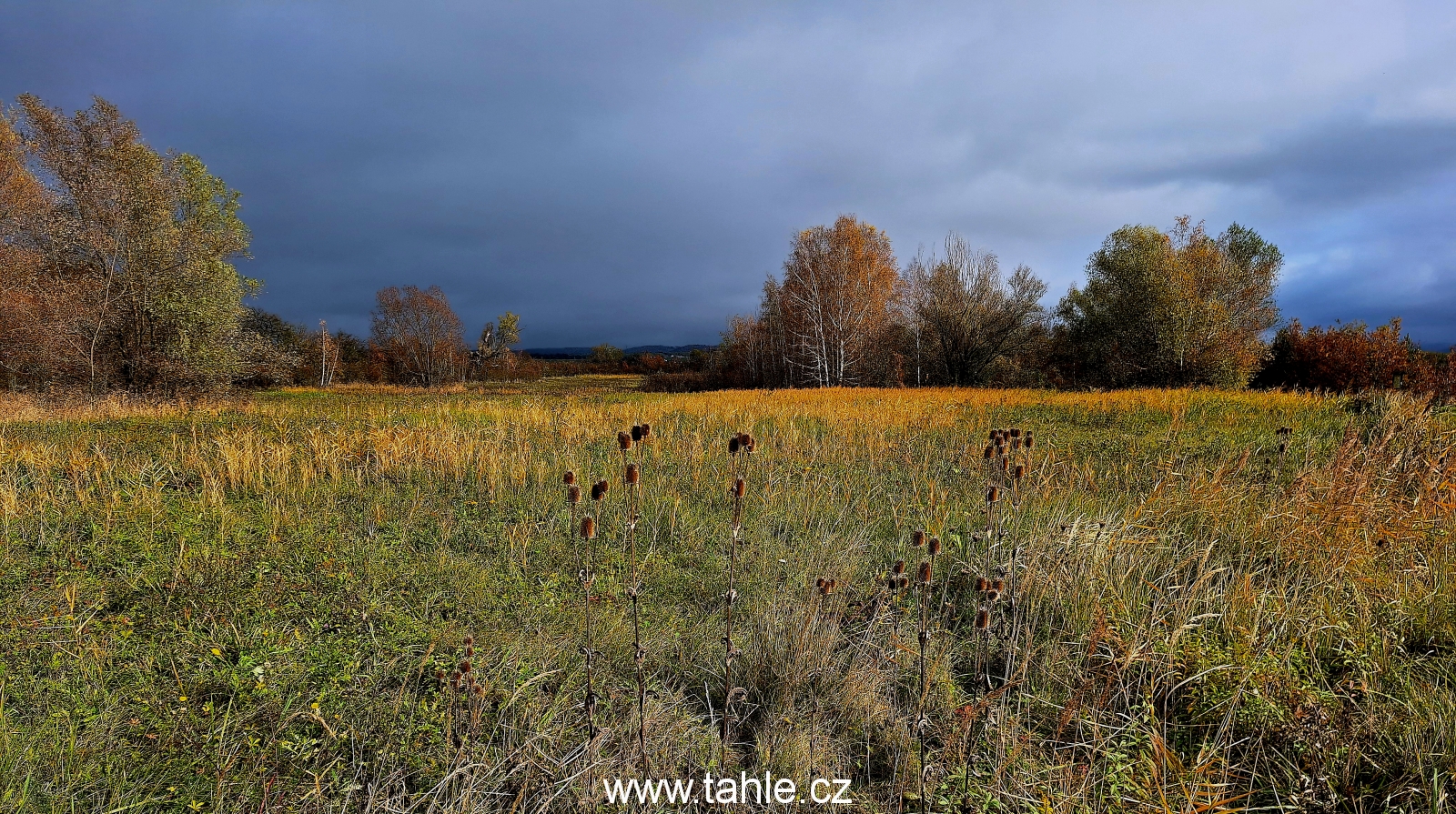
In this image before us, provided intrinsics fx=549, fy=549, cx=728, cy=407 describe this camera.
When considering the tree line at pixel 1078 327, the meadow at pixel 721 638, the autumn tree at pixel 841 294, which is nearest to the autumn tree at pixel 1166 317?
the tree line at pixel 1078 327

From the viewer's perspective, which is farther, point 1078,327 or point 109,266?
point 1078,327

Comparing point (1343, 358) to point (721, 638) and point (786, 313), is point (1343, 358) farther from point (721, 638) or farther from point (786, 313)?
point (721, 638)

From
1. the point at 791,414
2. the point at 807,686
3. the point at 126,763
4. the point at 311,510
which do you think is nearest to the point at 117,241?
the point at 311,510

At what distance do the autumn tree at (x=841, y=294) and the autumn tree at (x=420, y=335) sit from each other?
86.6 feet

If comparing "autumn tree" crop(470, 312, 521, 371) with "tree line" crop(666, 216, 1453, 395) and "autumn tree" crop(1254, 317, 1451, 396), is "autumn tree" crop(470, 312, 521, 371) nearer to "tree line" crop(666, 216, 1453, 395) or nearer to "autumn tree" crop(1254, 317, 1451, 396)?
"tree line" crop(666, 216, 1453, 395)

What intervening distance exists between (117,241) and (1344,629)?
27567 millimetres

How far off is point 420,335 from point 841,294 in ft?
101

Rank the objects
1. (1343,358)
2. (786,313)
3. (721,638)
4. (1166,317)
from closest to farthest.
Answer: (721,638)
(1166,317)
(1343,358)
(786,313)

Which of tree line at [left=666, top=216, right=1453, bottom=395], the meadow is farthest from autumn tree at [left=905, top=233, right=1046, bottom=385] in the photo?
the meadow

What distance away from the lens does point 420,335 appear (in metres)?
40.2

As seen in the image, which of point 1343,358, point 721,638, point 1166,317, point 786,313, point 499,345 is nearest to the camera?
point 721,638

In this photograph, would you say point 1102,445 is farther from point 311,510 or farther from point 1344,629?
point 311,510

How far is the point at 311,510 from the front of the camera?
504 cm

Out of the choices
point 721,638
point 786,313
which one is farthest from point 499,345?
point 721,638
